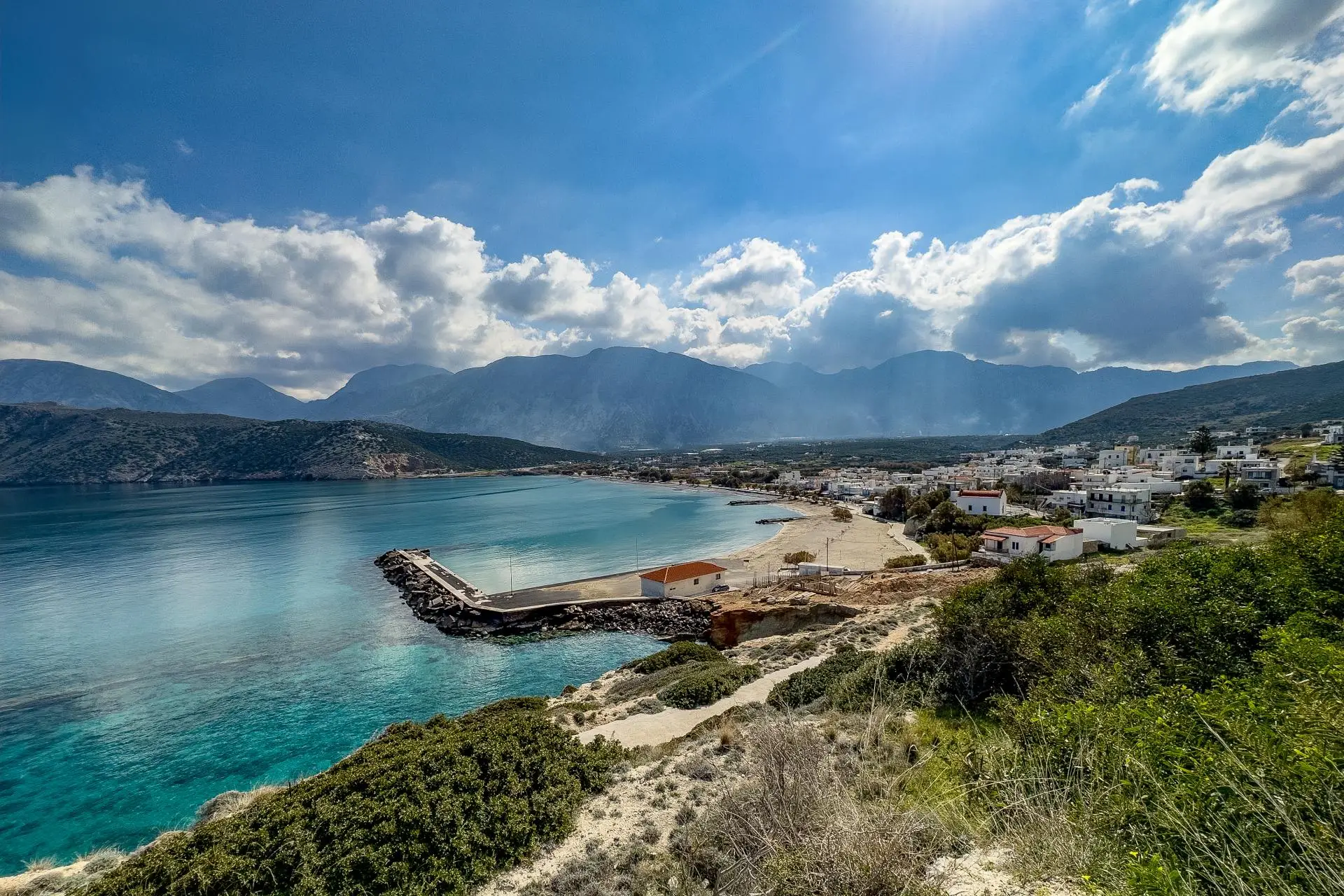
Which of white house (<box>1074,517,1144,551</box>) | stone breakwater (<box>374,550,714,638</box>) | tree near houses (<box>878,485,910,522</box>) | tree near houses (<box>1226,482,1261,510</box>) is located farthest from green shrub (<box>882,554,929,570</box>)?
tree near houses (<box>878,485,910,522</box>)

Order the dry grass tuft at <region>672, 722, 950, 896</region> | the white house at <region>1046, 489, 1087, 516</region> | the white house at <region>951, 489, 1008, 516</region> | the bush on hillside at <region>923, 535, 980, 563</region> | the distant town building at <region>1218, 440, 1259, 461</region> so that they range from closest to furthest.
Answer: the dry grass tuft at <region>672, 722, 950, 896</region>
the bush on hillside at <region>923, 535, 980, 563</region>
the white house at <region>951, 489, 1008, 516</region>
the white house at <region>1046, 489, 1087, 516</region>
the distant town building at <region>1218, 440, 1259, 461</region>

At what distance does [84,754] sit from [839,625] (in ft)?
85.2

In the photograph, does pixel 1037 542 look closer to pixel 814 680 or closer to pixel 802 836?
pixel 814 680

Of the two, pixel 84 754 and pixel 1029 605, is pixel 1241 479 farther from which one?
pixel 84 754

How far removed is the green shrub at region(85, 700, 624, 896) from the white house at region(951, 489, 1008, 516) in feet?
148

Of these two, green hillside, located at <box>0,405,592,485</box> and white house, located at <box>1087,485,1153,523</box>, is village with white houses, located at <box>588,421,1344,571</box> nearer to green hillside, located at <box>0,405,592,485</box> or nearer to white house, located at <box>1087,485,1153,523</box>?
white house, located at <box>1087,485,1153,523</box>

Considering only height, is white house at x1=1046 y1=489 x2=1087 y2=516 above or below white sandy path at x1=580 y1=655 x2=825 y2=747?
below

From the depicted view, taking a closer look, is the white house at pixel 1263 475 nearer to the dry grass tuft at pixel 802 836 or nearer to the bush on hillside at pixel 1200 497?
the bush on hillside at pixel 1200 497

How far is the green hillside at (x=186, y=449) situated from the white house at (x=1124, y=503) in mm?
136028

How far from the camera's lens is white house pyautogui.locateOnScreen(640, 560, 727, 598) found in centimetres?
3072

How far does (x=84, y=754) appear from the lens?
52.9 feet

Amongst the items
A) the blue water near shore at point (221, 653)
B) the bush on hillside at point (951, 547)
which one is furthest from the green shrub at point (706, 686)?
the bush on hillside at point (951, 547)

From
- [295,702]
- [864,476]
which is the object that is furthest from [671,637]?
[864,476]

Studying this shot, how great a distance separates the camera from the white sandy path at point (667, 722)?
11945 mm
